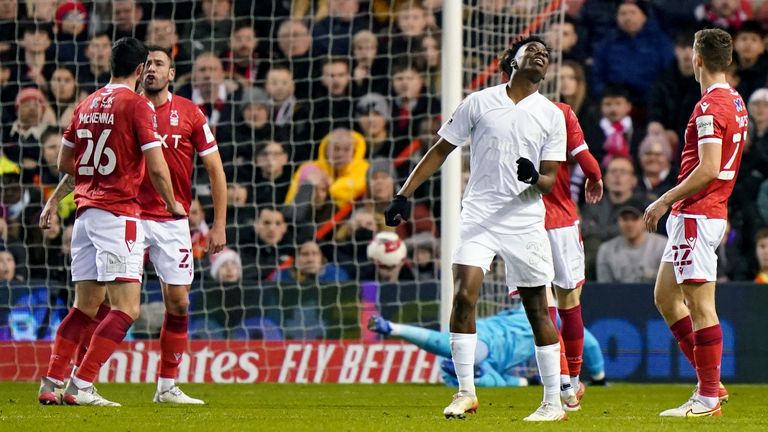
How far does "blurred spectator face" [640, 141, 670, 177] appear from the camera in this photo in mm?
13305

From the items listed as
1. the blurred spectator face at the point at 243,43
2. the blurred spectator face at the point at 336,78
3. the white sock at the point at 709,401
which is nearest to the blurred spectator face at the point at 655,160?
the blurred spectator face at the point at 336,78

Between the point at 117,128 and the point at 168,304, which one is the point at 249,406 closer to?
the point at 168,304

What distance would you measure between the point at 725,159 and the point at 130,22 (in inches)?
303

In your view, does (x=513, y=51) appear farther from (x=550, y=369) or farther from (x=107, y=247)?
(x=107, y=247)

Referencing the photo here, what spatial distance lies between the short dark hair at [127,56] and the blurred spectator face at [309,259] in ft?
16.3

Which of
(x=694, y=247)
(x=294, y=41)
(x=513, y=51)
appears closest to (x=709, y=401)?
(x=694, y=247)

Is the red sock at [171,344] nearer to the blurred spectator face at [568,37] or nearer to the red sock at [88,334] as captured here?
the red sock at [88,334]

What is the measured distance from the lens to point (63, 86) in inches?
521

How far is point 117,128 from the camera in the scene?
796cm

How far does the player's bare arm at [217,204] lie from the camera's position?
8.63m

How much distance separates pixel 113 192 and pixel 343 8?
6435mm

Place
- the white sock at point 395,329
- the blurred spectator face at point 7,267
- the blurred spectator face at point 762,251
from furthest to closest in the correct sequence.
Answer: the blurred spectator face at point 7,267 < the blurred spectator face at point 762,251 < the white sock at point 395,329

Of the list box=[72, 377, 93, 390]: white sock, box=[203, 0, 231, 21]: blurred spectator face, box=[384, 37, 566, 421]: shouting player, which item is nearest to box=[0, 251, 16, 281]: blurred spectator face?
box=[203, 0, 231, 21]: blurred spectator face

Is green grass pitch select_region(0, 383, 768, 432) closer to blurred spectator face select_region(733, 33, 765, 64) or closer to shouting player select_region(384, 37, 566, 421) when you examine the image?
shouting player select_region(384, 37, 566, 421)
